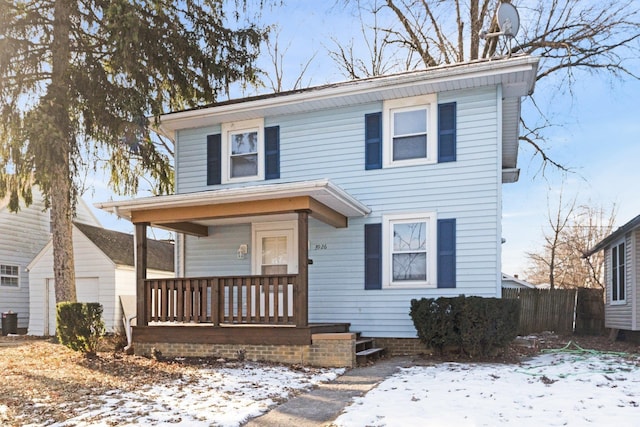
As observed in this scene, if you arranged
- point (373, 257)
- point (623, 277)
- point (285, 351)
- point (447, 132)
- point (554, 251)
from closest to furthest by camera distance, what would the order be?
point (285, 351) → point (447, 132) → point (373, 257) → point (623, 277) → point (554, 251)

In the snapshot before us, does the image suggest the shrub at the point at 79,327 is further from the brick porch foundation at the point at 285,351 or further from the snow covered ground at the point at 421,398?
the snow covered ground at the point at 421,398

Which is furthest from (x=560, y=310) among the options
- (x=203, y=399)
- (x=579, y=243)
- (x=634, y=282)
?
(x=579, y=243)

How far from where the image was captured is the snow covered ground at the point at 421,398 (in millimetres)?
5008

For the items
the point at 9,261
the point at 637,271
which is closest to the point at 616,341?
the point at 637,271

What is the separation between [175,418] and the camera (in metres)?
5.11

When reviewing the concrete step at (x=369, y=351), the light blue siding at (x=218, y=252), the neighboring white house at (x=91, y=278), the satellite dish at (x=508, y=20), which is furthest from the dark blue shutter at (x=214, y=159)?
the neighboring white house at (x=91, y=278)

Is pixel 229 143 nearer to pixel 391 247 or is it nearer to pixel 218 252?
pixel 218 252

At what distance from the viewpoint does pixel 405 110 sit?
1011cm

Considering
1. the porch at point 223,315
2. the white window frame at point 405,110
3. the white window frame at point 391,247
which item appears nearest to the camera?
the porch at point 223,315

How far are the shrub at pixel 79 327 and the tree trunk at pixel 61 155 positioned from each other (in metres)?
2.52

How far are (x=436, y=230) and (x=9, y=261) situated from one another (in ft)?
51.9

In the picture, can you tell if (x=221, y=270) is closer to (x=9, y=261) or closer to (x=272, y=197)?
(x=272, y=197)

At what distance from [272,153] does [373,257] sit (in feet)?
9.85

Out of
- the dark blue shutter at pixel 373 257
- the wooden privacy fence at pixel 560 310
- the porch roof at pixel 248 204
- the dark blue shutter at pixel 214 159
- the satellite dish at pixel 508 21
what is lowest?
the wooden privacy fence at pixel 560 310
